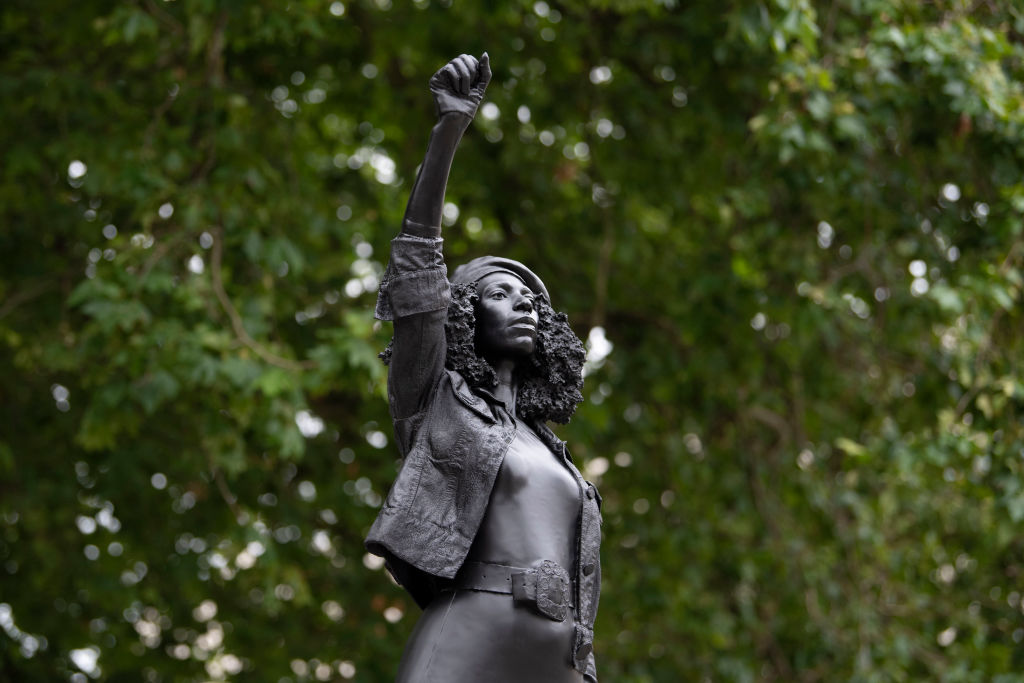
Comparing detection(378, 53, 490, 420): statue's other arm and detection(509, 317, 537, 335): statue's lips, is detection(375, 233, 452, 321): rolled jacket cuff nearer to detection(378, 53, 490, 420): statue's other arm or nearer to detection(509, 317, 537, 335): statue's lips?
detection(378, 53, 490, 420): statue's other arm

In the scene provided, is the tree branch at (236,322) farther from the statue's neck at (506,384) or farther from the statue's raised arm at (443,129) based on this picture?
the statue's raised arm at (443,129)

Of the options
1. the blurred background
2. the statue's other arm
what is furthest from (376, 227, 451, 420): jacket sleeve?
the blurred background

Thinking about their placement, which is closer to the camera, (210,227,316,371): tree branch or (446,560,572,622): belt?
(446,560,572,622): belt

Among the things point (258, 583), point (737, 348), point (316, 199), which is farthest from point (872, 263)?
point (258, 583)

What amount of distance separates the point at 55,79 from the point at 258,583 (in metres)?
3.49

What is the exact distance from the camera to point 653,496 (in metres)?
10.8

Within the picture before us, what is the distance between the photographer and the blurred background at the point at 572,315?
8367 millimetres

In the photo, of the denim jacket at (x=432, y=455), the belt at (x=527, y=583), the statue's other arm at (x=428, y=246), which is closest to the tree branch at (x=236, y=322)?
the denim jacket at (x=432, y=455)

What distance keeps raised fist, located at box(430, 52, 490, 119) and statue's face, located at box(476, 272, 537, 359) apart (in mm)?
605

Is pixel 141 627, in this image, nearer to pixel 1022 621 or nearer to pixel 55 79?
pixel 55 79

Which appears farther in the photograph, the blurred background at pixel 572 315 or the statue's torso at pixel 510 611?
the blurred background at pixel 572 315

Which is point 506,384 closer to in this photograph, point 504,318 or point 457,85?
point 504,318

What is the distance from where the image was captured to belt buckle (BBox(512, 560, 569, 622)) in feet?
13.4

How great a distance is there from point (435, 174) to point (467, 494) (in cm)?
91
